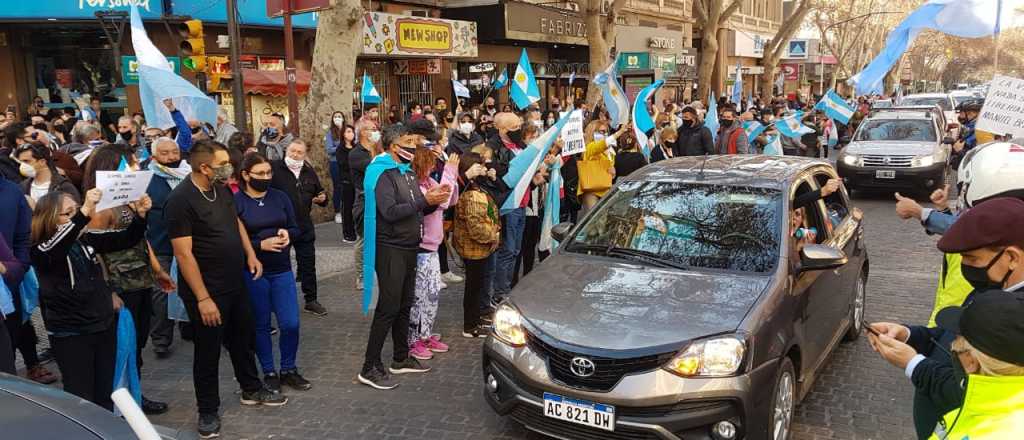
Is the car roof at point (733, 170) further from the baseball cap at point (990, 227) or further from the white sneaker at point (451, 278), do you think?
the white sneaker at point (451, 278)

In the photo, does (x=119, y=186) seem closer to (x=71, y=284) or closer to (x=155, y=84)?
(x=71, y=284)

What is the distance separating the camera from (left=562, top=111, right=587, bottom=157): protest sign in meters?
8.11

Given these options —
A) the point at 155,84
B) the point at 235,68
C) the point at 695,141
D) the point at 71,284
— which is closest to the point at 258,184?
the point at 71,284

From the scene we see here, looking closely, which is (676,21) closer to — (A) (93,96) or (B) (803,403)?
(A) (93,96)

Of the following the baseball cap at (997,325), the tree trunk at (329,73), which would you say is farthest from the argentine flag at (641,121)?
the baseball cap at (997,325)

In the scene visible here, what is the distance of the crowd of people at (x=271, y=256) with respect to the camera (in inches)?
109

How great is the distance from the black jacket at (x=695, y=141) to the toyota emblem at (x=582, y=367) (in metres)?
7.81

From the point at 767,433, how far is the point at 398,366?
9.34ft

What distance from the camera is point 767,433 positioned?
393cm

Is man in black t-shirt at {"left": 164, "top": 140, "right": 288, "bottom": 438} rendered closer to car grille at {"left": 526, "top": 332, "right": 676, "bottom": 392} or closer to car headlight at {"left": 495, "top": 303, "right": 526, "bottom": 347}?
car headlight at {"left": 495, "top": 303, "right": 526, "bottom": 347}

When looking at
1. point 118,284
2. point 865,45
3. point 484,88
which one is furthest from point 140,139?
point 865,45

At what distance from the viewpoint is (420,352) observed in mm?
6055

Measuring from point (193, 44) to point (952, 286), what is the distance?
11065 mm

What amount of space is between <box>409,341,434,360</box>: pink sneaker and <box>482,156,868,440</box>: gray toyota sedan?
1.57m
